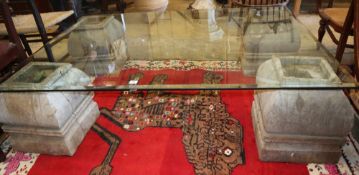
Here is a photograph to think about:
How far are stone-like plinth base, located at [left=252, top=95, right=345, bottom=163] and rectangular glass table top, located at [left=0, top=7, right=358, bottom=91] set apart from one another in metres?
0.30

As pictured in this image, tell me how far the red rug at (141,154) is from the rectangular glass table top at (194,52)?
94 millimetres

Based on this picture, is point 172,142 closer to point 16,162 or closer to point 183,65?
point 183,65

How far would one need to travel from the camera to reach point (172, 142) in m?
1.55

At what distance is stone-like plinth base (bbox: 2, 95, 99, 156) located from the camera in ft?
4.74

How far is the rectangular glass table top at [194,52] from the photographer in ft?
4.20

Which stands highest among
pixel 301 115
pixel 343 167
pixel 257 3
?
pixel 257 3

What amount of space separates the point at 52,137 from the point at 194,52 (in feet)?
3.30

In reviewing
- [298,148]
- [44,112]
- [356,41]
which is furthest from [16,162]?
[356,41]

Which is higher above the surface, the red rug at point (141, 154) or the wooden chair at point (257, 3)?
the wooden chair at point (257, 3)

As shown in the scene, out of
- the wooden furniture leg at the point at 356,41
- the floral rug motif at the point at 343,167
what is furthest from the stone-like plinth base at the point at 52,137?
the wooden furniture leg at the point at 356,41

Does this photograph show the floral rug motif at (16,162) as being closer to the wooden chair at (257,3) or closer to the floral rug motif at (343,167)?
the floral rug motif at (343,167)

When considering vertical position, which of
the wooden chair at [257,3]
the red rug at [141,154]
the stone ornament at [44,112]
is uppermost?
the wooden chair at [257,3]

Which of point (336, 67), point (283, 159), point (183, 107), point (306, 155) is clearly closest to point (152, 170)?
point (183, 107)

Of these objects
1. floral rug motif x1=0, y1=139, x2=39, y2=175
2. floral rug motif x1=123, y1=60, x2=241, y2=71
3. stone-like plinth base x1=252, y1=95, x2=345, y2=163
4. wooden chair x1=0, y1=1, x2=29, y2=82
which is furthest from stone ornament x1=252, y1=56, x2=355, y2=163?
wooden chair x1=0, y1=1, x2=29, y2=82
